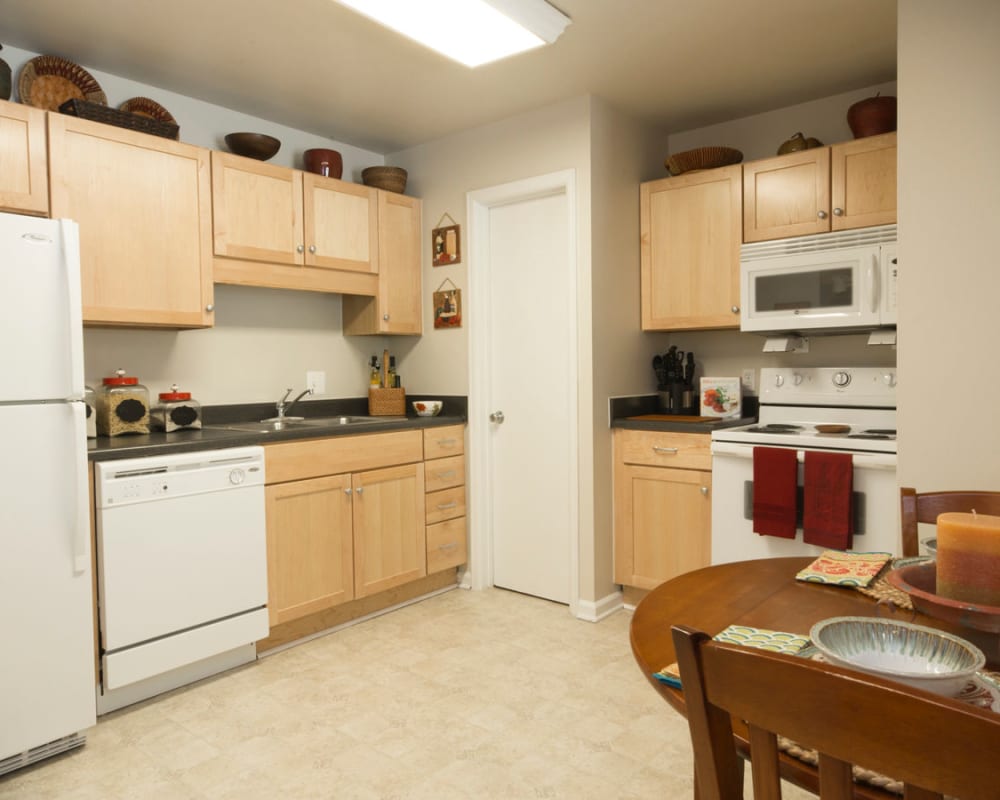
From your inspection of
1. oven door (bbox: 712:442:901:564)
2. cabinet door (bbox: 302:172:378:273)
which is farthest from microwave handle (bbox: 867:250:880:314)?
cabinet door (bbox: 302:172:378:273)

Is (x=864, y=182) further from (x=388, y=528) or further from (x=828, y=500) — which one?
(x=388, y=528)

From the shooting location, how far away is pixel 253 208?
3.08m

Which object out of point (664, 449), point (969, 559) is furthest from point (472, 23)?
point (969, 559)

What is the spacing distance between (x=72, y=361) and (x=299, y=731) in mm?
1382

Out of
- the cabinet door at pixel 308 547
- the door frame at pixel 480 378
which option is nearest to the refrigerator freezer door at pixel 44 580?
the cabinet door at pixel 308 547

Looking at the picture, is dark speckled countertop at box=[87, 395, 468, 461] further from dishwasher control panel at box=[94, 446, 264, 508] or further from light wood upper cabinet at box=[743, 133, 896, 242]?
light wood upper cabinet at box=[743, 133, 896, 242]

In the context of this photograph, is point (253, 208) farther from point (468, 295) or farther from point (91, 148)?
point (468, 295)

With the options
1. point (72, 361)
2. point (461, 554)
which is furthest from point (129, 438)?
point (461, 554)

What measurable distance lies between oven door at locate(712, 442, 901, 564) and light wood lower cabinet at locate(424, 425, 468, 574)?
136cm

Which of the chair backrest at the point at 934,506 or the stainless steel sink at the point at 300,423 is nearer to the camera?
the chair backrest at the point at 934,506

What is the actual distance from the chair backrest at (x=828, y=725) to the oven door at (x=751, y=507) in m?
2.19

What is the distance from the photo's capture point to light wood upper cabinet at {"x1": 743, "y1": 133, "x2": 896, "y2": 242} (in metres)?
2.86

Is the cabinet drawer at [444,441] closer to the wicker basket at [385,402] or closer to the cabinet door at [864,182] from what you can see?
the wicker basket at [385,402]

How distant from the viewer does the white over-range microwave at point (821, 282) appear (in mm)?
2852
